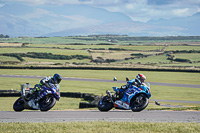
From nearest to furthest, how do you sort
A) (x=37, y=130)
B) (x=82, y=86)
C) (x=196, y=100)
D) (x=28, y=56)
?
(x=37, y=130) < (x=196, y=100) < (x=82, y=86) < (x=28, y=56)

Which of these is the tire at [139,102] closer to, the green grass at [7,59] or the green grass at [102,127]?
the green grass at [102,127]

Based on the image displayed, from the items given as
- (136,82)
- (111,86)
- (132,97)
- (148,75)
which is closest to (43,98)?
(132,97)

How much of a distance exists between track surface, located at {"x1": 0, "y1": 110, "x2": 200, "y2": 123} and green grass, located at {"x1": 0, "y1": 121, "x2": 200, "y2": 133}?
160cm

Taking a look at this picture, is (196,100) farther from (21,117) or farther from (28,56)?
(28,56)

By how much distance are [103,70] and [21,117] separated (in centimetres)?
6021

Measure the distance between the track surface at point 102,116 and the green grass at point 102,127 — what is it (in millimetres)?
1597

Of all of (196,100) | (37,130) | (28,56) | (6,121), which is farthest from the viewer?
(28,56)

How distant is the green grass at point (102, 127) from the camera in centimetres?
1455

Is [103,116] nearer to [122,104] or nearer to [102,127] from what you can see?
[122,104]

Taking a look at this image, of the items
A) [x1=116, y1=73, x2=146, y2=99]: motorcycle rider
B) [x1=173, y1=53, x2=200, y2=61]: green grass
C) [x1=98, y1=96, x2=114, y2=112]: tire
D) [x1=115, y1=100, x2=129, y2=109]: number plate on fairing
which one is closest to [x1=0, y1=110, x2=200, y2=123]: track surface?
[x1=98, y1=96, x2=114, y2=112]: tire

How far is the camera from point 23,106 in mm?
17250

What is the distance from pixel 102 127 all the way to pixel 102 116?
3422mm

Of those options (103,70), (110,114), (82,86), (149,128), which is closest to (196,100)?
(82,86)

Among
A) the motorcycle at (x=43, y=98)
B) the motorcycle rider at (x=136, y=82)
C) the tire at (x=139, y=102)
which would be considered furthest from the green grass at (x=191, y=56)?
the motorcycle at (x=43, y=98)
